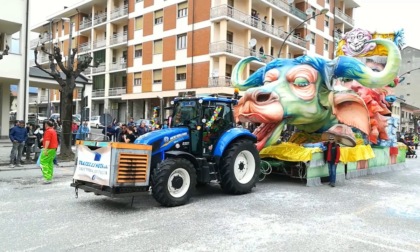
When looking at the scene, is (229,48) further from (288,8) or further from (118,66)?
(118,66)

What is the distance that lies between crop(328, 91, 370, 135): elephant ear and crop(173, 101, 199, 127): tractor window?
4858 millimetres

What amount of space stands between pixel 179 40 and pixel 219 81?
6.48 metres

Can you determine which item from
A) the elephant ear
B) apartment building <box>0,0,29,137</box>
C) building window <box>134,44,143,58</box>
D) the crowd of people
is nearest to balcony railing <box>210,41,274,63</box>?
building window <box>134,44,143,58</box>

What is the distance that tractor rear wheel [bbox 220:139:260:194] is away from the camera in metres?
8.55

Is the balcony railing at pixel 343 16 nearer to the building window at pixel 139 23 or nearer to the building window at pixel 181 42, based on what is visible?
the building window at pixel 181 42

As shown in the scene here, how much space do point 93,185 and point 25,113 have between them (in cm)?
1588

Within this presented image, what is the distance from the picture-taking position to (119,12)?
4156 cm

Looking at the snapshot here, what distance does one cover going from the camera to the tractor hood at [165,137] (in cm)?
769

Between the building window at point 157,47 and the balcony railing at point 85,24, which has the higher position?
the balcony railing at point 85,24

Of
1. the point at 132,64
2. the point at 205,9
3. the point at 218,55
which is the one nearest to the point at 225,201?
the point at 218,55

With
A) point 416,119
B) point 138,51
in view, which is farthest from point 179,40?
point 416,119

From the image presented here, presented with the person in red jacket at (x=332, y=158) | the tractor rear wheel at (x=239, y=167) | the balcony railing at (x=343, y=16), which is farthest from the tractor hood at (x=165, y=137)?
the balcony railing at (x=343, y=16)

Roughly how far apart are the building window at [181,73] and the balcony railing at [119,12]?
11238 millimetres

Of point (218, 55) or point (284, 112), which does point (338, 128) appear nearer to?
point (284, 112)
